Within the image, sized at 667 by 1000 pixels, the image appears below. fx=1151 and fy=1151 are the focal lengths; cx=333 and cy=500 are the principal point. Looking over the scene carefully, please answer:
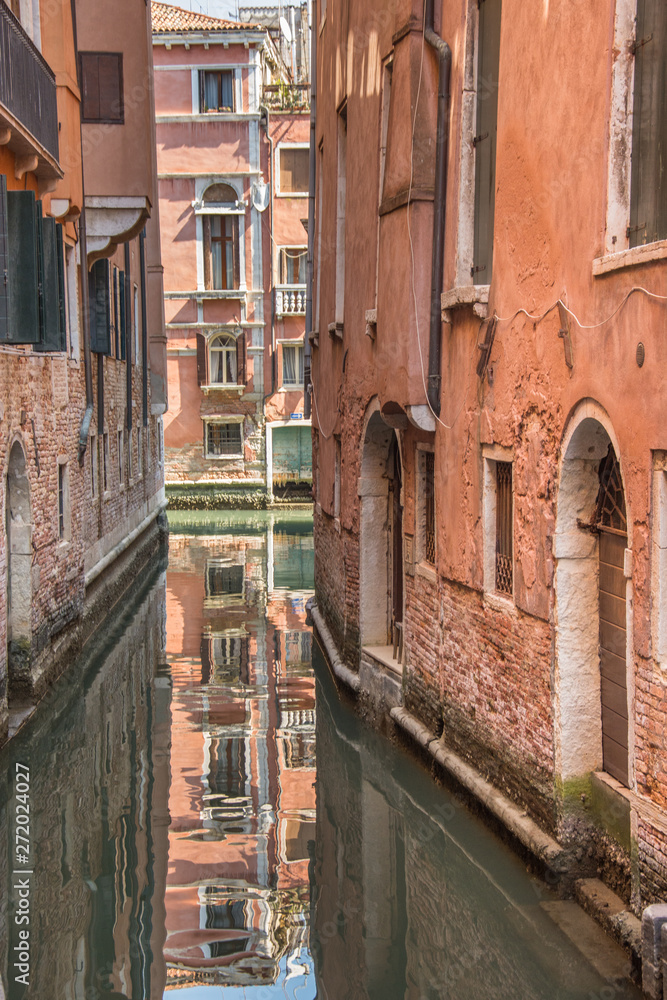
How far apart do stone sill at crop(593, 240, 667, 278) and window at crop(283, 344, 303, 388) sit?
2449 cm

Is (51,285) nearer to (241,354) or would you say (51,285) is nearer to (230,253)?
(241,354)

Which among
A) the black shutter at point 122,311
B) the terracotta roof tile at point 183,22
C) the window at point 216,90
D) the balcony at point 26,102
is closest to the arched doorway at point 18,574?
the balcony at point 26,102

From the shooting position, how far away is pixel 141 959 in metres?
5.68

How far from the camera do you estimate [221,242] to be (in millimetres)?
29391

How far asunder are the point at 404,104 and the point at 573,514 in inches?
151

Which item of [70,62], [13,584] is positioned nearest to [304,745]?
[13,584]

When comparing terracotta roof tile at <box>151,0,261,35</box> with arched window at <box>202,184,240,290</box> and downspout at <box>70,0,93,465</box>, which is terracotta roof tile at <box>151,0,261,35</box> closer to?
arched window at <box>202,184,240,290</box>

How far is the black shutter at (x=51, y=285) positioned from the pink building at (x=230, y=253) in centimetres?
1890

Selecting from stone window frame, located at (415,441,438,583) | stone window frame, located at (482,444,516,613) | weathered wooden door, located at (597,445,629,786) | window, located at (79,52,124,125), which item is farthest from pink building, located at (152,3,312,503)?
weathered wooden door, located at (597,445,629,786)

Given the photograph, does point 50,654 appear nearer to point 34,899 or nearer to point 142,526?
point 34,899

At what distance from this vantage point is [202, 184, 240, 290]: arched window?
29.1 m

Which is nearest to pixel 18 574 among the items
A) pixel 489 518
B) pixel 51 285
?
pixel 51 285

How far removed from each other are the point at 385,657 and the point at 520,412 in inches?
153

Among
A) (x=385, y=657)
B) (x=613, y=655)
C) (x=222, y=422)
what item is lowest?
(x=385, y=657)
